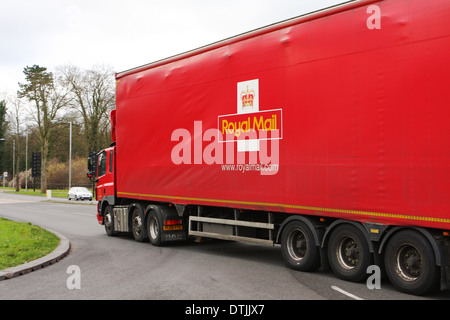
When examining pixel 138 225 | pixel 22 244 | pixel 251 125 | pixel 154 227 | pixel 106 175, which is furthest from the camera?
pixel 106 175

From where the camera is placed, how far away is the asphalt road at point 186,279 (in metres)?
7.15

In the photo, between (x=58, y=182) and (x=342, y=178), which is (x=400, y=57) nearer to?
(x=342, y=178)

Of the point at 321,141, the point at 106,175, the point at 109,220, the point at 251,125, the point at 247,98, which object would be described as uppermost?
the point at 247,98

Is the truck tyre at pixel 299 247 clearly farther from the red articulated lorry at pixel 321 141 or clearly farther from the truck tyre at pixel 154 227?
the truck tyre at pixel 154 227

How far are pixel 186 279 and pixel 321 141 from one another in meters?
3.08

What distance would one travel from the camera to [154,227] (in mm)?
13250

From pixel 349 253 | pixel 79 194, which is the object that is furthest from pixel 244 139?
pixel 79 194

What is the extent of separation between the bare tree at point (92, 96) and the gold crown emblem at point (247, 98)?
42.5 metres

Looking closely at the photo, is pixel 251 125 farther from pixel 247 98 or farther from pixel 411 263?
pixel 411 263

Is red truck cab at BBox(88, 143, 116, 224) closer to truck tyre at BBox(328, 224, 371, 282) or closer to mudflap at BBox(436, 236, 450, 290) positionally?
truck tyre at BBox(328, 224, 371, 282)

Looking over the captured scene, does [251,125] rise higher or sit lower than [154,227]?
higher

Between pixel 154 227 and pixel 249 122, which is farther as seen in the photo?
pixel 154 227

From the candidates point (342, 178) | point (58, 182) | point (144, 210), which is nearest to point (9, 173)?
point (58, 182)

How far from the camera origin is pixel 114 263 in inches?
405
